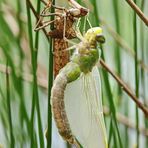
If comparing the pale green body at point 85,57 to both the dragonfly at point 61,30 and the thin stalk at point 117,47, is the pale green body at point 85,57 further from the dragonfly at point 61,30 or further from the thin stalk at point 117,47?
the thin stalk at point 117,47

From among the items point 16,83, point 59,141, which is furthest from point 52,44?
point 59,141

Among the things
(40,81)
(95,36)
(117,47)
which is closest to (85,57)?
(95,36)

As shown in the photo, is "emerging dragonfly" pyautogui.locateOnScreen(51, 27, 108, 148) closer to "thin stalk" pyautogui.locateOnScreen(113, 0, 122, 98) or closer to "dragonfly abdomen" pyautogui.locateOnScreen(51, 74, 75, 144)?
"dragonfly abdomen" pyautogui.locateOnScreen(51, 74, 75, 144)

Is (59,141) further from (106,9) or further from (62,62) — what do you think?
(106,9)

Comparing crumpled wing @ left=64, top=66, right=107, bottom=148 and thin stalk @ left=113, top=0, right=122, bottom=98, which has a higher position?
thin stalk @ left=113, top=0, right=122, bottom=98

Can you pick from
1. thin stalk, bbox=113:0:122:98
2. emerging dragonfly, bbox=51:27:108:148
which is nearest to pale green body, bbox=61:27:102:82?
emerging dragonfly, bbox=51:27:108:148

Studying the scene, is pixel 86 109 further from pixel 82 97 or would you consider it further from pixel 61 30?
pixel 61 30

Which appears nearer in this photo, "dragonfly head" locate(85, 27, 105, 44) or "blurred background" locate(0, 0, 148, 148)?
"dragonfly head" locate(85, 27, 105, 44)

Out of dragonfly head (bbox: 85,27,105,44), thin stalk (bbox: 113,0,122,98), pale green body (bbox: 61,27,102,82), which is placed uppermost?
thin stalk (bbox: 113,0,122,98)
